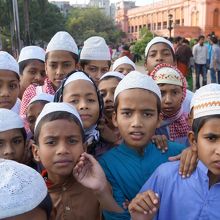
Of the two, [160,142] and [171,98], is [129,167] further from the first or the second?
[171,98]

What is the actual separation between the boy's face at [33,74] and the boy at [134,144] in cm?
167

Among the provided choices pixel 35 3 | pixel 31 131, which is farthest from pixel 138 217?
pixel 35 3

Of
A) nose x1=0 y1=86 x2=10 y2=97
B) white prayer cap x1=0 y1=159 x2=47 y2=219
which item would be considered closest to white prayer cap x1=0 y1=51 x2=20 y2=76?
nose x1=0 y1=86 x2=10 y2=97

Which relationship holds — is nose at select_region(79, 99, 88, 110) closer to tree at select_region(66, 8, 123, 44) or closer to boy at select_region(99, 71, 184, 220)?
boy at select_region(99, 71, 184, 220)

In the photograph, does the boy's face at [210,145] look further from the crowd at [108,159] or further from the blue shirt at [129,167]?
the blue shirt at [129,167]

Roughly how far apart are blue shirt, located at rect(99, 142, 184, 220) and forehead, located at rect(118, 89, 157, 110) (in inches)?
9.5

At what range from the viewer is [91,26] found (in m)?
64.6

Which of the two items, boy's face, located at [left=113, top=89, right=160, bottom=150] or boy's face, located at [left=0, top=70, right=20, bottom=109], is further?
boy's face, located at [left=0, top=70, right=20, bottom=109]

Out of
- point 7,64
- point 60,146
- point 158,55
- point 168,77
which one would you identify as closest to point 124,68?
point 158,55

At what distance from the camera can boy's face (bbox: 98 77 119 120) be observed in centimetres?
269

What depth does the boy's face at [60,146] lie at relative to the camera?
1.87 m

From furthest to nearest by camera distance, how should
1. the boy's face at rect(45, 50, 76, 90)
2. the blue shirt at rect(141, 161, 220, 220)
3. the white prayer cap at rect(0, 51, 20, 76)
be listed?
the boy's face at rect(45, 50, 76, 90) < the white prayer cap at rect(0, 51, 20, 76) < the blue shirt at rect(141, 161, 220, 220)

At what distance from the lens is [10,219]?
1.29 meters

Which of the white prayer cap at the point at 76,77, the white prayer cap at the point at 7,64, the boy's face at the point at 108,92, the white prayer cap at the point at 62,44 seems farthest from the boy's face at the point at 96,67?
the white prayer cap at the point at 76,77
